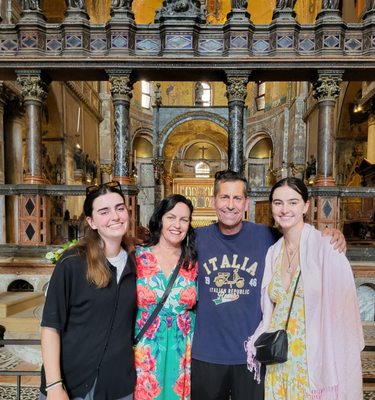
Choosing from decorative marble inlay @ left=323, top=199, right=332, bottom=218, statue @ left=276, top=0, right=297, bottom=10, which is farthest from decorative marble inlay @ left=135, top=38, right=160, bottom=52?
decorative marble inlay @ left=323, top=199, right=332, bottom=218

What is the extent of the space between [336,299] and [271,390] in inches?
29.0

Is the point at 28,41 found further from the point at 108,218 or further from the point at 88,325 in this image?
the point at 88,325

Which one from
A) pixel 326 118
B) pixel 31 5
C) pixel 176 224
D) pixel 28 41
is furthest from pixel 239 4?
pixel 176 224

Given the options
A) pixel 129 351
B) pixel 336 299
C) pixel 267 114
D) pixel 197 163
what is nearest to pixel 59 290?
pixel 129 351

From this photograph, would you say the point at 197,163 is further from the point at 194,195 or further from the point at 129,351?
the point at 129,351

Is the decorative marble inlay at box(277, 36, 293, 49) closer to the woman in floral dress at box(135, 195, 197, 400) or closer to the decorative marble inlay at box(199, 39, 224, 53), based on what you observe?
the decorative marble inlay at box(199, 39, 224, 53)

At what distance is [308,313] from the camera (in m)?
1.84

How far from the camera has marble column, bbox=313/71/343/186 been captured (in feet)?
22.7

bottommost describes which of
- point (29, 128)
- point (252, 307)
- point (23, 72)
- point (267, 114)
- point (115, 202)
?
point (252, 307)

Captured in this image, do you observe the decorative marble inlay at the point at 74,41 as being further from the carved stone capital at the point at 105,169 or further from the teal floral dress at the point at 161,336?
the carved stone capital at the point at 105,169

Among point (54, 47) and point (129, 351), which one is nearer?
point (129, 351)

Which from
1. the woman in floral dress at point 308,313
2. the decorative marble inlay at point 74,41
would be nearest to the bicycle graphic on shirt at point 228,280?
the woman in floral dress at point 308,313

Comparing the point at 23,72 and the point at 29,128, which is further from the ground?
the point at 23,72

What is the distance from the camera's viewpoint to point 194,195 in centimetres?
2052
